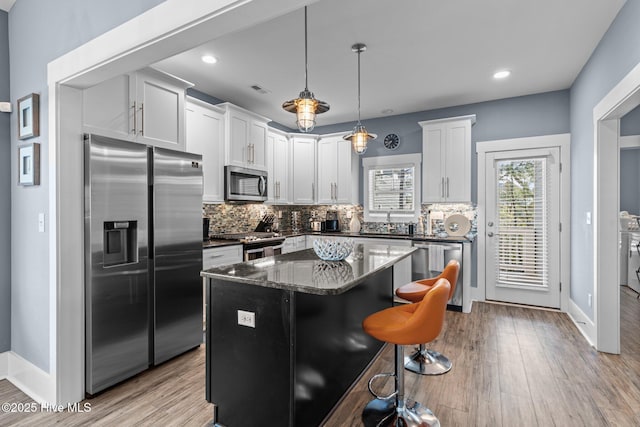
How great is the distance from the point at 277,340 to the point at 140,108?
2230 mm

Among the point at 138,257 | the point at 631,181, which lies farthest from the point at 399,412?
the point at 631,181

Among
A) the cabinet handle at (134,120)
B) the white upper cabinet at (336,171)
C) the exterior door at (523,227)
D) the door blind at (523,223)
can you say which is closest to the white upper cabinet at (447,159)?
the exterior door at (523,227)

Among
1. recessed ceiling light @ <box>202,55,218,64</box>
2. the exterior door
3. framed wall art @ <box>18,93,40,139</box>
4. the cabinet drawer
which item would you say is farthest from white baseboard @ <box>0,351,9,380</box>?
the exterior door

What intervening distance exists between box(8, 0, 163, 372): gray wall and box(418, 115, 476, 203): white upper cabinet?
157 inches

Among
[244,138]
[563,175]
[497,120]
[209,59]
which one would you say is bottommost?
[563,175]

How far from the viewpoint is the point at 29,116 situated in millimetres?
2391

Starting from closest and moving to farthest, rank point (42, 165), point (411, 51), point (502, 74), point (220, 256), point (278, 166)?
point (42, 165), point (411, 51), point (220, 256), point (502, 74), point (278, 166)

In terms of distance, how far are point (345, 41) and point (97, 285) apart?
280 cm

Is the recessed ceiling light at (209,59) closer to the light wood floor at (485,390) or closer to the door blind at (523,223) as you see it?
the light wood floor at (485,390)

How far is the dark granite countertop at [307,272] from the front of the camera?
1.65 m

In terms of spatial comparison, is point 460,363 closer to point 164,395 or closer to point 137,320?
point 164,395

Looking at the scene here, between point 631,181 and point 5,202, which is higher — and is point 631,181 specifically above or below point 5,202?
above

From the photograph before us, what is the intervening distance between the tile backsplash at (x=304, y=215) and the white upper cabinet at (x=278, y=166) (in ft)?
1.06

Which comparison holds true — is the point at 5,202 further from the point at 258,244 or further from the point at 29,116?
the point at 258,244
